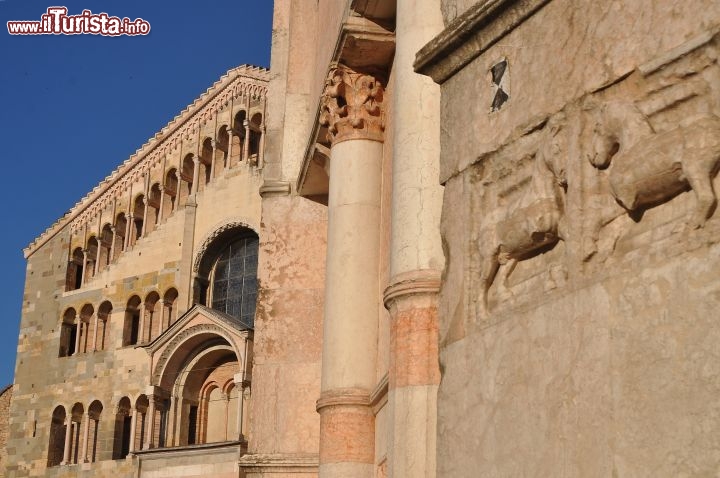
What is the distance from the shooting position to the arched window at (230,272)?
31391 millimetres

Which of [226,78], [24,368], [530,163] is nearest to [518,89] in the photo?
[530,163]

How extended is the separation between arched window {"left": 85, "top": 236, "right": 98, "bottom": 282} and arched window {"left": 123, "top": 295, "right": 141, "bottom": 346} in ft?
6.26

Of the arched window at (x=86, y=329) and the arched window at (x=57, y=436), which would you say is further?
the arched window at (x=86, y=329)

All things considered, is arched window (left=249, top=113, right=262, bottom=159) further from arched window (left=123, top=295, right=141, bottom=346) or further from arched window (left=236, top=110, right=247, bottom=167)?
arched window (left=123, top=295, right=141, bottom=346)

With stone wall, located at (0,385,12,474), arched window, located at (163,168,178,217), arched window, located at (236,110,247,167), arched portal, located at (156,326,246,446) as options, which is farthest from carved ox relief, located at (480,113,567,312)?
stone wall, located at (0,385,12,474)

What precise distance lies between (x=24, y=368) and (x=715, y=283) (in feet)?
104

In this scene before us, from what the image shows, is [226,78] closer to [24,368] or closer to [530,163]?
[24,368]

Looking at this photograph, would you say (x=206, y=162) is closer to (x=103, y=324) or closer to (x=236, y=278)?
(x=236, y=278)

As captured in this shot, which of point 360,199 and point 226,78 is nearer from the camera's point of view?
point 360,199

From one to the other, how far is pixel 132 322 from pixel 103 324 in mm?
958

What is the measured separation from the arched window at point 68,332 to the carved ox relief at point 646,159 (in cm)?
2991

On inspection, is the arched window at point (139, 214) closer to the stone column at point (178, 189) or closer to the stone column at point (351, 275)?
the stone column at point (178, 189)

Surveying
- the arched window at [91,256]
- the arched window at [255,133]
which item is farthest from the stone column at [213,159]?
the arched window at [91,256]

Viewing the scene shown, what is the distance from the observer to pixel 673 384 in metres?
4.38
